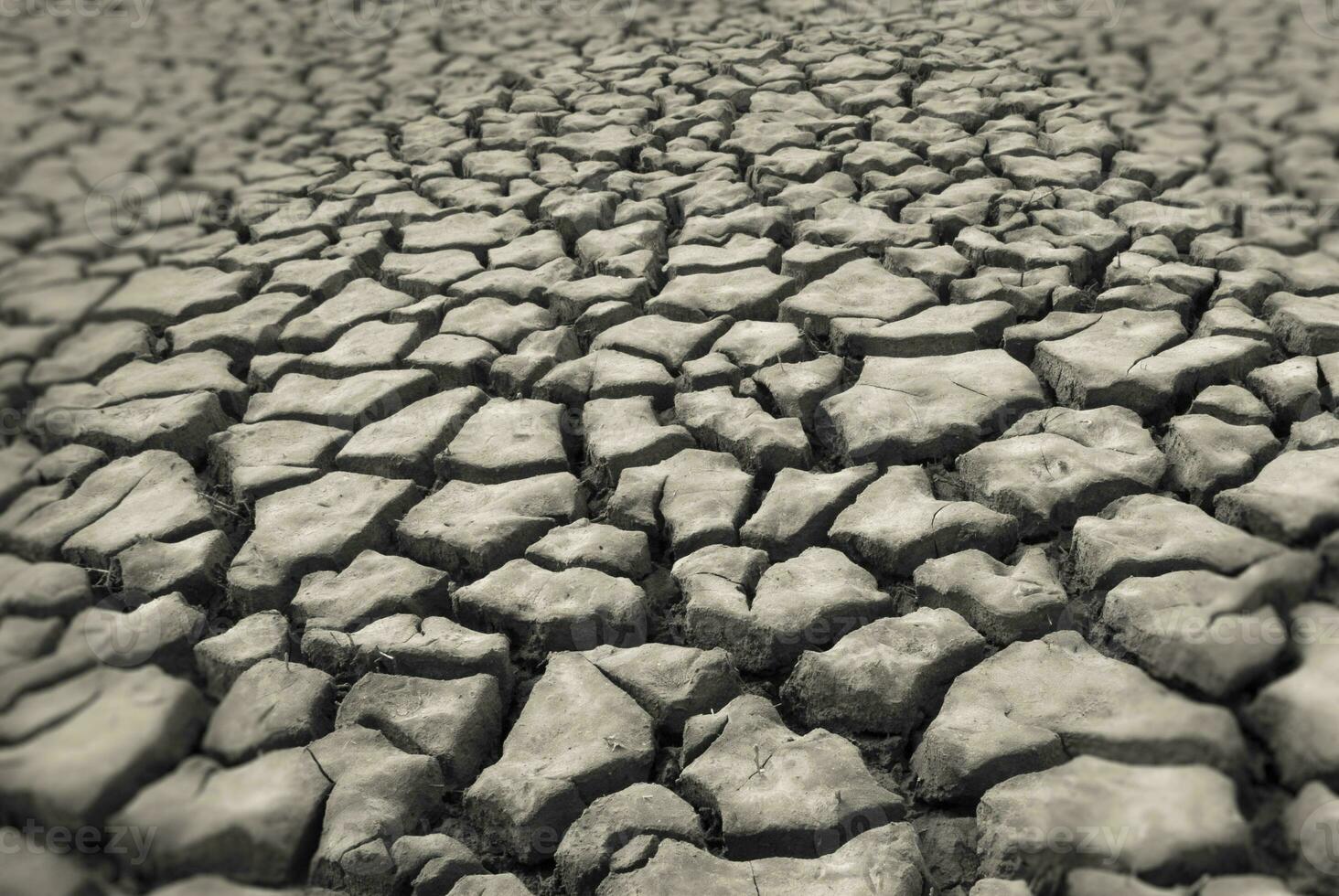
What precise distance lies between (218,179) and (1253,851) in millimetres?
3153

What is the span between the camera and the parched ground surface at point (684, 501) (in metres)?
1.09

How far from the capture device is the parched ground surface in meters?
1.09

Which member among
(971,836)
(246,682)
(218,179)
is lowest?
(971,836)

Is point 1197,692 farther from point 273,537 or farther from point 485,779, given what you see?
point 273,537

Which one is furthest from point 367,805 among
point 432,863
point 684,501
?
point 684,501

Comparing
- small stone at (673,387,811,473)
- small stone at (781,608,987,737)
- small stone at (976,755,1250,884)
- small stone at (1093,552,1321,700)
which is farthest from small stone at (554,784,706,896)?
small stone at (673,387,811,473)

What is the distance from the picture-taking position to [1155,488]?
160 centimetres

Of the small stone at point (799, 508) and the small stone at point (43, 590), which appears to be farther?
the small stone at point (799, 508)

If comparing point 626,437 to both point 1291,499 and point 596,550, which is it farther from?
point 1291,499

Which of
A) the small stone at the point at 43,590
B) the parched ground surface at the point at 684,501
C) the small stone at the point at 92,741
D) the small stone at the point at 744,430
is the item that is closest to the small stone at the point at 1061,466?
the parched ground surface at the point at 684,501

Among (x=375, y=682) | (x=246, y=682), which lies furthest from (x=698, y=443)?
(x=246, y=682)

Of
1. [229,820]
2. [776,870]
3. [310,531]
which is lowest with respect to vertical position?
[776,870]

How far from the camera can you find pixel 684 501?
1683 mm

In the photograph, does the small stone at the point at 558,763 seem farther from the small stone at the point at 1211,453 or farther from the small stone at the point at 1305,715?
the small stone at the point at 1211,453
